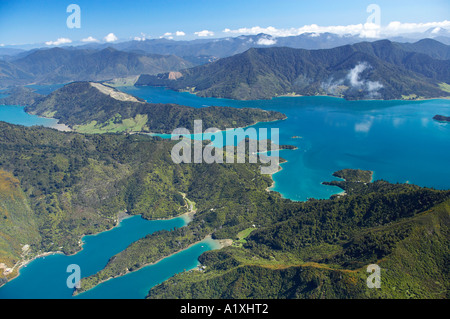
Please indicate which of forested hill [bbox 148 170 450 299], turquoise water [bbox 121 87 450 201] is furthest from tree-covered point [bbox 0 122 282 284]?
turquoise water [bbox 121 87 450 201]

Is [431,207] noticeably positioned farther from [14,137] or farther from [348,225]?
[14,137]

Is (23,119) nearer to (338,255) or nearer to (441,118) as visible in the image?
(338,255)

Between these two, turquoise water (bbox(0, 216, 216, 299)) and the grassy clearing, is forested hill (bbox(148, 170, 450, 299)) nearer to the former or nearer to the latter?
turquoise water (bbox(0, 216, 216, 299))

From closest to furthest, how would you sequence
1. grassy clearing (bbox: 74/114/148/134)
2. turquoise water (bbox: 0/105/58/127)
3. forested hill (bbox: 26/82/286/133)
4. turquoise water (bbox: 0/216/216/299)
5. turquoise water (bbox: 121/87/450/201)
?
turquoise water (bbox: 0/216/216/299)
turquoise water (bbox: 121/87/450/201)
forested hill (bbox: 26/82/286/133)
grassy clearing (bbox: 74/114/148/134)
turquoise water (bbox: 0/105/58/127)

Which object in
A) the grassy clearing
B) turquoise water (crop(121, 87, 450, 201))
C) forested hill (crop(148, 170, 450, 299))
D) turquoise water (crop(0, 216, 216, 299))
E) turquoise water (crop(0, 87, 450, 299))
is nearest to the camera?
forested hill (crop(148, 170, 450, 299))

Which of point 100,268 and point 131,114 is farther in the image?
point 131,114

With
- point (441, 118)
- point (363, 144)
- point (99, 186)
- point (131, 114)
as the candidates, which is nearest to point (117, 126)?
point (131, 114)
